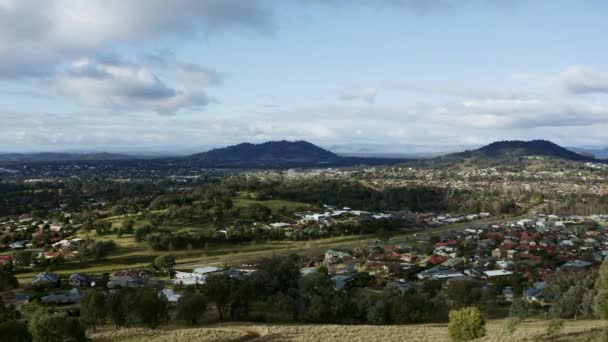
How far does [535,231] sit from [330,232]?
29505 mm

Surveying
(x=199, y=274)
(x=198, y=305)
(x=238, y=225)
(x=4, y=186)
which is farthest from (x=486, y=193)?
(x=4, y=186)

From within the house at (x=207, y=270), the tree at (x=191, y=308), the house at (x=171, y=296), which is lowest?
the house at (x=207, y=270)

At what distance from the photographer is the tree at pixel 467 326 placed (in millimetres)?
19828

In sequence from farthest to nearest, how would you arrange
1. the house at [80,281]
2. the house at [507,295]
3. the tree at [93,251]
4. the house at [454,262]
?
the tree at [93,251] < the house at [454,262] < the house at [80,281] < the house at [507,295]

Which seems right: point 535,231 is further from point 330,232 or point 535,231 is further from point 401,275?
point 401,275

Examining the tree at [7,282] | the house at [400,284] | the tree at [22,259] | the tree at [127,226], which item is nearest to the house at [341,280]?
the house at [400,284]

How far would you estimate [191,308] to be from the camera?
28812 mm

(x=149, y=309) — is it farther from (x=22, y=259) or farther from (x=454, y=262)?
(x=454, y=262)

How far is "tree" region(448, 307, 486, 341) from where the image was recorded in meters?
19.8

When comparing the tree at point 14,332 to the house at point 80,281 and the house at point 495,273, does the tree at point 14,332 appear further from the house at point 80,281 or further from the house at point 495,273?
the house at point 495,273

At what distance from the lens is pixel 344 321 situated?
101ft

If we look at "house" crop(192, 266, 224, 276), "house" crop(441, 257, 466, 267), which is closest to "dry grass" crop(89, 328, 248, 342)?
"house" crop(192, 266, 224, 276)

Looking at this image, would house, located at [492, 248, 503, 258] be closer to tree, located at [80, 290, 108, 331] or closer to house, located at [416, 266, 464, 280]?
house, located at [416, 266, 464, 280]

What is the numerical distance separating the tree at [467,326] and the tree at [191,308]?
15.2m
